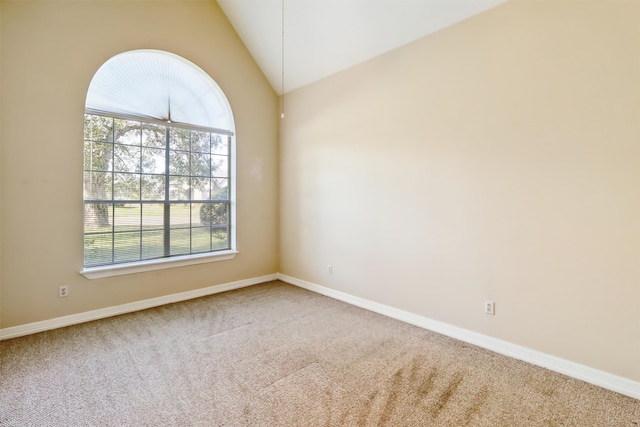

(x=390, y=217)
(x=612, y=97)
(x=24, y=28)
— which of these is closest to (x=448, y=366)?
(x=390, y=217)

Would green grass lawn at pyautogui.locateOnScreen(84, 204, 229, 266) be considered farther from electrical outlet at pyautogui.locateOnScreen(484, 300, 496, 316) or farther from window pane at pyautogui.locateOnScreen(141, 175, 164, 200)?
electrical outlet at pyautogui.locateOnScreen(484, 300, 496, 316)

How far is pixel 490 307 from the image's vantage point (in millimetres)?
2648

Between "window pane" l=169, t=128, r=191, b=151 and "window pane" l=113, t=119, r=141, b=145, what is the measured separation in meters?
0.37

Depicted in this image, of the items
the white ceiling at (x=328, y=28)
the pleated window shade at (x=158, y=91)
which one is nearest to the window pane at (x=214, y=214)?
the pleated window shade at (x=158, y=91)

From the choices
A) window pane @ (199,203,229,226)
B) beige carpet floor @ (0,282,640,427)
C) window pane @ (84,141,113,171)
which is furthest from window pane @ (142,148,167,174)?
beige carpet floor @ (0,282,640,427)

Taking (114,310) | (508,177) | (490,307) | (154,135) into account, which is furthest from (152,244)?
(508,177)

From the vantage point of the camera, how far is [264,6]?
144 inches

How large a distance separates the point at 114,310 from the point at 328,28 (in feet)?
12.8

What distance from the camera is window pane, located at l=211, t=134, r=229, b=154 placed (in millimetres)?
4234

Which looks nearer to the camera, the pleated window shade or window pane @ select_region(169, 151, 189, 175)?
the pleated window shade

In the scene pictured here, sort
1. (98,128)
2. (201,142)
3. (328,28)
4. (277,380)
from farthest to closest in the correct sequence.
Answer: (201,142), (328,28), (98,128), (277,380)

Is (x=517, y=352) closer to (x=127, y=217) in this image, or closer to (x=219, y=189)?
(x=219, y=189)

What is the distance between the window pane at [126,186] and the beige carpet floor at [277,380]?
136 centimetres

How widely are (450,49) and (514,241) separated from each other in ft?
5.97
